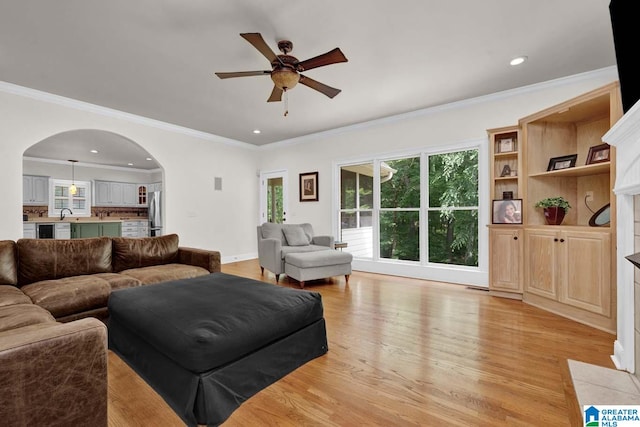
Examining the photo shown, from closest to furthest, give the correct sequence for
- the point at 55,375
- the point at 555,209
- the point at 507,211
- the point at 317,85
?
the point at 55,375 < the point at 317,85 < the point at 555,209 < the point at 507,211

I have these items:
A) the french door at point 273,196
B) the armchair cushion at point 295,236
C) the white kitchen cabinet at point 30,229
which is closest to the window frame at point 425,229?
the armchair cushion at point 295,236

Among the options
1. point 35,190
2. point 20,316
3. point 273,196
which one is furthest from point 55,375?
point 35,190

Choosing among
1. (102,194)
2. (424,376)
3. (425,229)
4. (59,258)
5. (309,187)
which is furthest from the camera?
(102,194)

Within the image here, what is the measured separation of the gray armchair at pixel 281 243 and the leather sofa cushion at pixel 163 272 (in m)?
1.33

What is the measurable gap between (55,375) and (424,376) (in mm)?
1885

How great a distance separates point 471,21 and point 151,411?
3556 mm

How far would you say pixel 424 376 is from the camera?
188 centimetres

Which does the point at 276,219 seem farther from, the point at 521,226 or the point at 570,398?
the point at 570,398

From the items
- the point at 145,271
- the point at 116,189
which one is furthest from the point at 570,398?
the point at 116,189

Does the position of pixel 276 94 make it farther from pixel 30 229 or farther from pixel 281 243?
pixel 30 229

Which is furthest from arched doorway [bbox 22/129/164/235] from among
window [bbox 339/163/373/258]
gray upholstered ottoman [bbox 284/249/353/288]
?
window [bbox 339/163/373/258]

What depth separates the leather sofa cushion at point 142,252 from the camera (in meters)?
3.16

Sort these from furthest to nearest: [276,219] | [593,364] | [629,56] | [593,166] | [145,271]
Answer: [276,219] < [145,271] < [593,166] < [593,364] < [629,56]

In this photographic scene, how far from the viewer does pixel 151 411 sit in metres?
1.54
